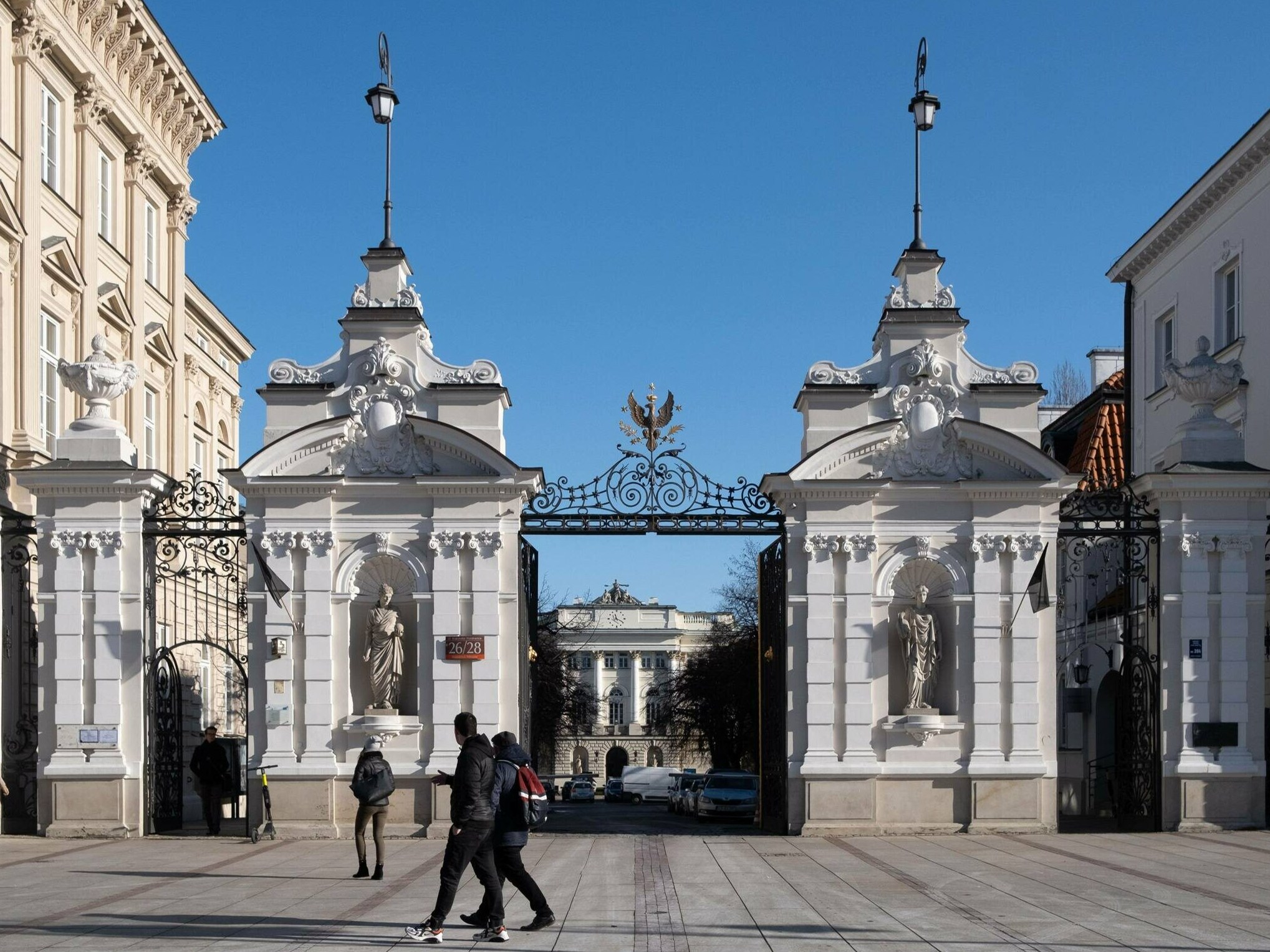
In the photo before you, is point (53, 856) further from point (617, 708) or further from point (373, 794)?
point (617, 708)

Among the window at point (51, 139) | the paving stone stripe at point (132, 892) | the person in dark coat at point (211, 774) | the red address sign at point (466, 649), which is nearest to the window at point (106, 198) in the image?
the window at point (51, 139)

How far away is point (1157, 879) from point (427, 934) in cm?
819

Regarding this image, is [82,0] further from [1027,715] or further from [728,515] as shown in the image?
[1027,715]

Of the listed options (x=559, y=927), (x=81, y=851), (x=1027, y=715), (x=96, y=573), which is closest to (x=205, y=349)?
(x=96, y=573)

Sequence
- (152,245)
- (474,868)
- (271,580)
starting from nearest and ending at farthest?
(474,868) → (271,580) → (152,245)

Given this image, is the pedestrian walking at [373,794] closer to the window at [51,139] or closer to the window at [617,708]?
the window at [51,139]

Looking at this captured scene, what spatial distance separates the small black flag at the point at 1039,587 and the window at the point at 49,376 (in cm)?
1681

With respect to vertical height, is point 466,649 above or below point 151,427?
below

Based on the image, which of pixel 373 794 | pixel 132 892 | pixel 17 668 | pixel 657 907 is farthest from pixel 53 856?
pixel 657 907

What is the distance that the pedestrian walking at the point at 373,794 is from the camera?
18500 mm

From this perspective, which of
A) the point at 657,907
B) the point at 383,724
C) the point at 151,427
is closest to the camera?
the point at 657,907

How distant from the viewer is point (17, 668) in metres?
25.7

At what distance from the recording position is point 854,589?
24.5 m

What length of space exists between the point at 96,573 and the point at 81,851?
4.11 metres
